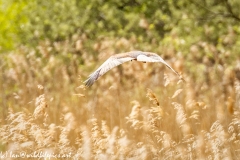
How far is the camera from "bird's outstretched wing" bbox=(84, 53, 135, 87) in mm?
4504

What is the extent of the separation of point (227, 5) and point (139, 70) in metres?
2.14

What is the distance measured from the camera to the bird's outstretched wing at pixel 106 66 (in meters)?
4.50

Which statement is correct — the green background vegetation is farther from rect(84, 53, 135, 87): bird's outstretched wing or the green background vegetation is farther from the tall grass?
rect(84, 53, 135, 87): bird's outstretched wing

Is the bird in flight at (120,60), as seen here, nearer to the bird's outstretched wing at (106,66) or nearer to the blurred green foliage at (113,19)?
the bird's outstretched wing at (106,66)

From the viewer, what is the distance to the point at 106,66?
185 inches

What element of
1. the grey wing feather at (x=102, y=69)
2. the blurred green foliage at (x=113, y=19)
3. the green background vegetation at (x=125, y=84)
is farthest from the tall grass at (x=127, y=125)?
the blurred green foliage at (x=113, y=19)

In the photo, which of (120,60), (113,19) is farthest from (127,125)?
(113,19)

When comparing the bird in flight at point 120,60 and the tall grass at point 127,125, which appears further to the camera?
the bird in flight at point 120,60

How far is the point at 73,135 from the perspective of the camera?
5.11m

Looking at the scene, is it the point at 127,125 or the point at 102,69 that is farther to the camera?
the point at 127,125

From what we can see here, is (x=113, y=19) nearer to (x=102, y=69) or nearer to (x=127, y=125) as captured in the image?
(x=127, y=125)

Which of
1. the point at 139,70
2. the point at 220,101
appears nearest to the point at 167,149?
the point at 220,101

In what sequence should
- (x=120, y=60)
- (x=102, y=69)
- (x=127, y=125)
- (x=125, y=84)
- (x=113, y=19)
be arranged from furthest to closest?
(x=113, y=19)
(x=125, y=84)
(x=127, y=125)
(x=120, y=60)
(x=102, y=69)

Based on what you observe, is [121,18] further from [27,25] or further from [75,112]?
A: [75,112]
